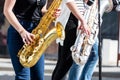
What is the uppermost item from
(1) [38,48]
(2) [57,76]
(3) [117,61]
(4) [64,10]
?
(4) [64,10]

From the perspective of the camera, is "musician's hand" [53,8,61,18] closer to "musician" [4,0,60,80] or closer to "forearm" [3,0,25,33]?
"musician" [4,0,60,80]

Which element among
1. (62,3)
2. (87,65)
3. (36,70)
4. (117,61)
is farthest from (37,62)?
(117,61)

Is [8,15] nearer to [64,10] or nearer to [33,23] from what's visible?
[33,23]

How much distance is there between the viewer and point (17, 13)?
11.7ft

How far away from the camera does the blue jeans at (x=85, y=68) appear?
4.52m

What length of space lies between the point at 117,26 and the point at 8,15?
5.13 metres

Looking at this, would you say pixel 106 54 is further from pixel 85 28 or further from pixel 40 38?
pixel 40 38

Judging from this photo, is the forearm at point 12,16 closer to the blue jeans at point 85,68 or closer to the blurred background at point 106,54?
the blue jeans at point 85,68

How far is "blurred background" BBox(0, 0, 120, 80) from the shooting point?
7.21 metres

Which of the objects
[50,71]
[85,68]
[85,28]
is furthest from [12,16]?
[50,71]

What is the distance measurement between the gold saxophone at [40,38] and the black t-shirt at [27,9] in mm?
126

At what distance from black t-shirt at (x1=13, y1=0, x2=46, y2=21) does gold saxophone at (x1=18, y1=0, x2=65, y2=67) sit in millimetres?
126

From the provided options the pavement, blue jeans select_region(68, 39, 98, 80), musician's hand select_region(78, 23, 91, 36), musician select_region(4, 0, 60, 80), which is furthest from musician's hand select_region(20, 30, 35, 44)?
the pavement

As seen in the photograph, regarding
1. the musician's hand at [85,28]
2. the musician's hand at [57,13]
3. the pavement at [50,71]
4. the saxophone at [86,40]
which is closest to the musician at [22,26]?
the musician's hand at [57,13]
